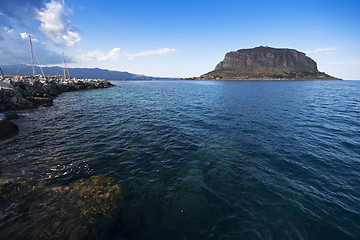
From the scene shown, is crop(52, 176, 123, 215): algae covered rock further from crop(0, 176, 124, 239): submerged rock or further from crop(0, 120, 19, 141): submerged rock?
crop(0, 120, 19, 141): submerged rock

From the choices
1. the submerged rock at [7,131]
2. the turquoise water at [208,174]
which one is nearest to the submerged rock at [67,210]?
the turquoise water at [208,174]

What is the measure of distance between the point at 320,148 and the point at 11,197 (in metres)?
21.4

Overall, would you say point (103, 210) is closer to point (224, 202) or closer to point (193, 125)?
point (224, 202)

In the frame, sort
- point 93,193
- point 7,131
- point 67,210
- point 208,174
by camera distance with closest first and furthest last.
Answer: point 67,210 → point 93,193 → point 208,174 → point 7,131

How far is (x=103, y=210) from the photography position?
21.0 ft

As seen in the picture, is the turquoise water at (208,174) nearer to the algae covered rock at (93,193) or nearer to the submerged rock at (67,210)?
the submerged rock at (67,210)

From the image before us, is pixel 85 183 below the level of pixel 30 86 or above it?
below

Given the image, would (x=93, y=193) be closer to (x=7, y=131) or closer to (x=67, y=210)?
(x=67, y=210)

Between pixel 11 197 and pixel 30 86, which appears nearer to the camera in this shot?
pixel 11 197

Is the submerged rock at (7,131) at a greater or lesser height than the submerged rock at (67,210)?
greater

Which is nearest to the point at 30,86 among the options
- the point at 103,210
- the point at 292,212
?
the point at 103,210

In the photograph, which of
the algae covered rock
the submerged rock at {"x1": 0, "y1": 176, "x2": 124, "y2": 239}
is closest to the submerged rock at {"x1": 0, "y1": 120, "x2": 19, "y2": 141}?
the submerged rock at {"x1": 0, "y1": 176, "x2": 124, "y2": 239}

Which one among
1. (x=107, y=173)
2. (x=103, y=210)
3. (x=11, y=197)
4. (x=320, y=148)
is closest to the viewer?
(x=103, y=210)

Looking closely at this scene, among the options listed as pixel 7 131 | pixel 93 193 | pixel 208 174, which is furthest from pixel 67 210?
pixel 7 131
